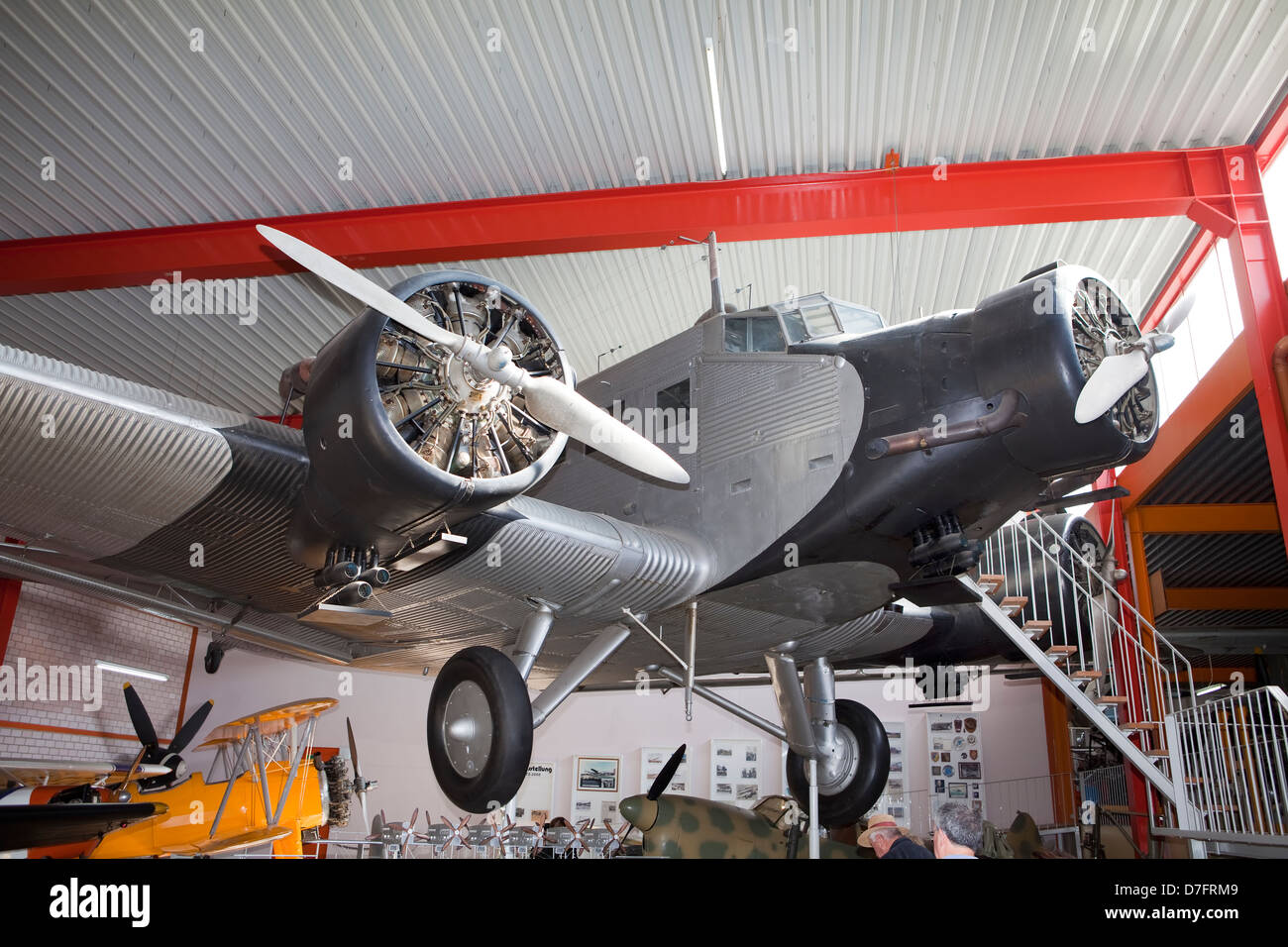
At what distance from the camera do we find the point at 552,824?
39.1 feet

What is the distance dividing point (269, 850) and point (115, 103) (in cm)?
804

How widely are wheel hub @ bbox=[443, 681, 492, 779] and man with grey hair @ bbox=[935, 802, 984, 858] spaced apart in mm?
2662

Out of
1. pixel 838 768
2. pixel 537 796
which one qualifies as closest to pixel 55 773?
pixel 537 796

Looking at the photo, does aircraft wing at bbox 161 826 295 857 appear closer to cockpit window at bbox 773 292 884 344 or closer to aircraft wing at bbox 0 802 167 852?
aircraft wing at bbox 0 802 167 852

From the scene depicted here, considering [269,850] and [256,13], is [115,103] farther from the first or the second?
[269,850]

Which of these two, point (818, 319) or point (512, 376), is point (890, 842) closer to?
point (512, 376)

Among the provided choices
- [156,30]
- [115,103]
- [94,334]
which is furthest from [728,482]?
[94,334]

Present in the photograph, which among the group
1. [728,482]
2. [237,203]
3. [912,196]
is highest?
[237,203]

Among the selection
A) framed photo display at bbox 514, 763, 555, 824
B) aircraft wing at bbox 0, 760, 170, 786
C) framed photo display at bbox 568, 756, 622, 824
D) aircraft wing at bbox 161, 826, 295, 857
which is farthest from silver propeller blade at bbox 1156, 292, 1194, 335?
framed photo display at bbox 514, 763, 555, 824

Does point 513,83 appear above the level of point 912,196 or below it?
above

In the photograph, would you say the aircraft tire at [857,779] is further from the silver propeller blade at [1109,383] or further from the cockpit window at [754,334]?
the silver propeller blade at [1109,383]

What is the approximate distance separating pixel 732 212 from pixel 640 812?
20.2 feet

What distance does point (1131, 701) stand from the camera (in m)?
10.3

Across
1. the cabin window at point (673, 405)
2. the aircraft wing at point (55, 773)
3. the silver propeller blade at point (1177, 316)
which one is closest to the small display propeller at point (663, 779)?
the cabin window at point (673, 405)
